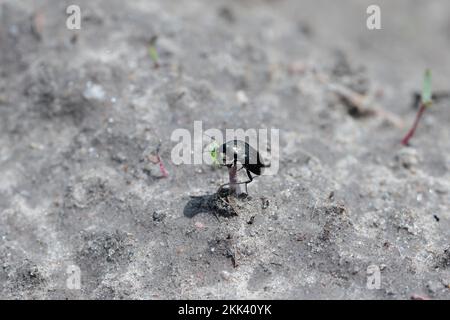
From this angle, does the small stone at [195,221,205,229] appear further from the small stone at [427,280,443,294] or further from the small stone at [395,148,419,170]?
the small stone at [395,148,419,170]

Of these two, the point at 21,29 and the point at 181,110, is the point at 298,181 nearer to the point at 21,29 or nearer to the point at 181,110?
the point at 181,110

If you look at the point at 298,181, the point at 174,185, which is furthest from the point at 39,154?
the point at 298,181

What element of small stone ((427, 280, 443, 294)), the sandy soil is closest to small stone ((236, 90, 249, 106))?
the sandy soil

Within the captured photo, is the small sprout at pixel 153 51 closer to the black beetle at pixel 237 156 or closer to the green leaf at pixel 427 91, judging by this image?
the black beetle at pixel 237 156

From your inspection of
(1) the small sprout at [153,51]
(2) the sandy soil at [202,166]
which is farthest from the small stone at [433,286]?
(1) the small sprout at [153,51]

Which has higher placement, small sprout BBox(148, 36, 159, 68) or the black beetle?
small sprout BBox(148, 36, 159, 68)

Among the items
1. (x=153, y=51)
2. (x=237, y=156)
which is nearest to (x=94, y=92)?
(x=153, y=51)
